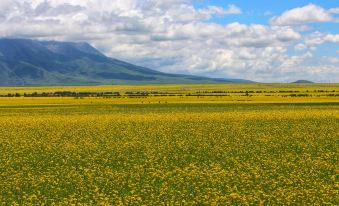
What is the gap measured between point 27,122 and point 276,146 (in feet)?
114

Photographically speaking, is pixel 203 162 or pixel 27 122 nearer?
pixel 203 162

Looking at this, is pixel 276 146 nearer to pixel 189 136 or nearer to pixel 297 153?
pixel 297 153

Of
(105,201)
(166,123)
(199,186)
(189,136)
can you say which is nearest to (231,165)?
(199,186)

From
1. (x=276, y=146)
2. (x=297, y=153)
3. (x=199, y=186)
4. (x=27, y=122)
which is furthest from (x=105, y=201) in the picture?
(x=27, y=122)

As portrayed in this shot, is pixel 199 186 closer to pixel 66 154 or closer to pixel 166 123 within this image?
pixel 66 154

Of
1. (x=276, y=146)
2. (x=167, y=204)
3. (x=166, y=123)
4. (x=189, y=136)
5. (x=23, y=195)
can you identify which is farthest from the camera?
(x=166, y=123)

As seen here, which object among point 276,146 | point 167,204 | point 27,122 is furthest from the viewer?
point 27,122

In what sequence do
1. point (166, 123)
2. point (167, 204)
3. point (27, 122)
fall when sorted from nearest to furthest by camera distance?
point (167, 204) → point (166, 123) → point (27, 122)

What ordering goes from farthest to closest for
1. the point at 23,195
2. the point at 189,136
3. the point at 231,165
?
the point at 189,136 < the point at 231,165 < the point at 23,195

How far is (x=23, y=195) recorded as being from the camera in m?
22.4

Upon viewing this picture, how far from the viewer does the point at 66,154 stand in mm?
33656

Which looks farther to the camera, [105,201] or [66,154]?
[66,154]

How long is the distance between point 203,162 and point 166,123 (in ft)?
86.6

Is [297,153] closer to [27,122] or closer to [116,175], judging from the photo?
[116,175]
